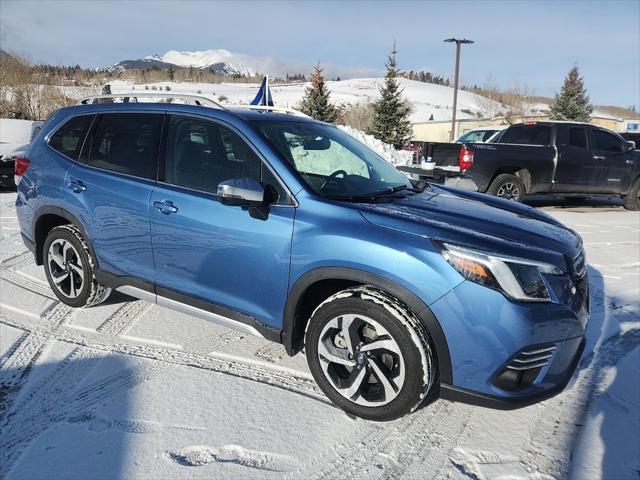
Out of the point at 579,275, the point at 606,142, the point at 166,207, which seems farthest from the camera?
the point at 606,142

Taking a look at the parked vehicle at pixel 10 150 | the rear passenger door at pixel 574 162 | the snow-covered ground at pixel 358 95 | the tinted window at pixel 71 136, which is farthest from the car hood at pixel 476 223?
the snow-covered ground at pixel 358 95

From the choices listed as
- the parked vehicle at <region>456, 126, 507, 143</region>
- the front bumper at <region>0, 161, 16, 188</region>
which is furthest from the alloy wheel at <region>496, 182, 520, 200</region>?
the front bumper at <region>0, 161, 16, 188</region>

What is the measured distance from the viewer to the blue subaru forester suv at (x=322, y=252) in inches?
93.8

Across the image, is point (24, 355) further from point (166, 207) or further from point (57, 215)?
point (166, 207)

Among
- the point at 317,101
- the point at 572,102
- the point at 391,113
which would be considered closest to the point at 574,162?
the point at 391,113

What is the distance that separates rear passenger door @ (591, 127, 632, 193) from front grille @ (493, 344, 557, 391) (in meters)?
8.61

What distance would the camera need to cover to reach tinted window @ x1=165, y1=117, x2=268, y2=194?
10.0 ft

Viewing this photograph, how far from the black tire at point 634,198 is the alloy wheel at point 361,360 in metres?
9.89

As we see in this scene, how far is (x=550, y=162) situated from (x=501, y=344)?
806 cm

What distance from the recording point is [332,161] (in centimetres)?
346

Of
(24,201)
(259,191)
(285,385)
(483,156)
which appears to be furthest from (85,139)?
(483,156)

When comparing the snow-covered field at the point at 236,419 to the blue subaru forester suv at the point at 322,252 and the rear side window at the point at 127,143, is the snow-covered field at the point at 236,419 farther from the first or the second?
the rear side window at the point at 127,143

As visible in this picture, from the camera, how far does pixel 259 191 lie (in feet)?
8.83

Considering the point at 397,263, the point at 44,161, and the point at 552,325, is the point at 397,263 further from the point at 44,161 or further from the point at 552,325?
the point at 44,161
